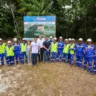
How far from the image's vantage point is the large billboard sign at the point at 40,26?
17.0 m

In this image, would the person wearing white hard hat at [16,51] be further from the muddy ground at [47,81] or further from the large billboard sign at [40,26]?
the large billboard sign at [40,26]

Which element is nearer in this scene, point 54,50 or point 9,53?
point 9,53

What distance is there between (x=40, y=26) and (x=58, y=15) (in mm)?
10050

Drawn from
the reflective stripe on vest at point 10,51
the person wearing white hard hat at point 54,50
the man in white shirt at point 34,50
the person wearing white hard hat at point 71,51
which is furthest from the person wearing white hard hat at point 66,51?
the reflective stripe on vest at point 10,51

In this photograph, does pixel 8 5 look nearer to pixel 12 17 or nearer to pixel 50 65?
pixel 12 17

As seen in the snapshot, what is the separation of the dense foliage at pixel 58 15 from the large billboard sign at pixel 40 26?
6.60 metres

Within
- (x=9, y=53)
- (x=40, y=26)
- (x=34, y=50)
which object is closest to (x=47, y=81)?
(x=34, y=50)

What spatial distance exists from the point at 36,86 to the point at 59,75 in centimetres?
155

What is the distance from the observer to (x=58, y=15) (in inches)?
1069

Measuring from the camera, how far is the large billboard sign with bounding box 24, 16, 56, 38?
55.6ft

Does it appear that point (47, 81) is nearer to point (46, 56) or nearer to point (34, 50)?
point (34, 50)

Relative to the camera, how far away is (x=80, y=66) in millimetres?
13805

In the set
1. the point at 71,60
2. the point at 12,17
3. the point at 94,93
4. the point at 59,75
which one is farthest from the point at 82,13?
the point at 94,93

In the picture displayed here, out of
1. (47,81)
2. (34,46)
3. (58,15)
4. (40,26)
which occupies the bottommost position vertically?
(47,81)
